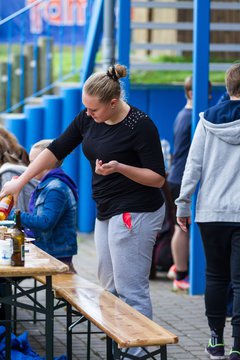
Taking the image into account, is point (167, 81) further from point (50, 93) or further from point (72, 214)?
point (72, 214)

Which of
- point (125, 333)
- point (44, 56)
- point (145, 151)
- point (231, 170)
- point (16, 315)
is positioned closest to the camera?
point (125, 333)

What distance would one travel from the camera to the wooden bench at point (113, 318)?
16.8 ft

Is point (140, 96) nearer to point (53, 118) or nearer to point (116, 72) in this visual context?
point (53, 118)

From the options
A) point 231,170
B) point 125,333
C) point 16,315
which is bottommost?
point 16,315

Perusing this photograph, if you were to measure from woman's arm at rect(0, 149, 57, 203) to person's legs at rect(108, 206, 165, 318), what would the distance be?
24.0 inches

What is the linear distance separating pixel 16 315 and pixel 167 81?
5788 millimetres

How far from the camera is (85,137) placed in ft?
20.5

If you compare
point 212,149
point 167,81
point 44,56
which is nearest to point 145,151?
point 212,149

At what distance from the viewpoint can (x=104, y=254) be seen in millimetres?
6281

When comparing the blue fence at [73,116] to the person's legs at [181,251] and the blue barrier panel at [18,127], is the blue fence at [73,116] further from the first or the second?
the person's legs at [181,251]

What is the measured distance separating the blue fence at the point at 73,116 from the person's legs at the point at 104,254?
5477 millimetres

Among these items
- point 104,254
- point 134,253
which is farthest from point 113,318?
point 104,254

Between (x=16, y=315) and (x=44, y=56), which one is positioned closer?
(x=16, y=315)

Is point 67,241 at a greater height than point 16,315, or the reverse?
point 67,241
